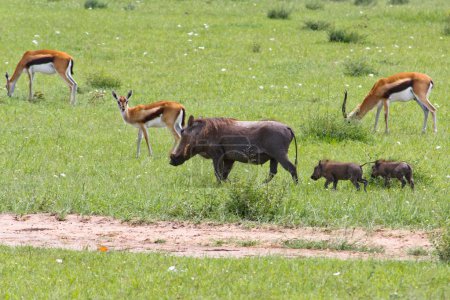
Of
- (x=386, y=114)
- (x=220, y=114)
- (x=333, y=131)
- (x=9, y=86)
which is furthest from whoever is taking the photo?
(x=9, y=86)

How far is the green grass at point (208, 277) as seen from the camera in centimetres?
820

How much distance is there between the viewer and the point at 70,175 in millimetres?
14133

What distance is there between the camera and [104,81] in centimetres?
2166

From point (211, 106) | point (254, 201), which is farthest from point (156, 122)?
point (254, 201)

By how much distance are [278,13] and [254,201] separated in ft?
61.3

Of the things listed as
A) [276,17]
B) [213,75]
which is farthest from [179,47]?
[276,17]

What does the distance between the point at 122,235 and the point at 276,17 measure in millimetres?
19708

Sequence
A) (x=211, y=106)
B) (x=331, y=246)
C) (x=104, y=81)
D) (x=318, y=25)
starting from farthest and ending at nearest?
(x=318, y=25) → (x=104, y=81) → (x=211, y=106) → (x=331, y=246)

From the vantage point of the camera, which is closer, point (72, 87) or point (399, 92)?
point (399, 92)

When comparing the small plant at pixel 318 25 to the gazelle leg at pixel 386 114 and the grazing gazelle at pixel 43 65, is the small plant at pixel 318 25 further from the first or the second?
the gazelle leg at pixel 386 114

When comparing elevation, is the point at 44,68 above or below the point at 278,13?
below

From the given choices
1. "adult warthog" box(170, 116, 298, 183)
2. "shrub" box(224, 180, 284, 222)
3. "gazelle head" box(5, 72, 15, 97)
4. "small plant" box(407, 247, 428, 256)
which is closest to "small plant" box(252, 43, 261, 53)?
"gazelle head" box(5, 72, 15, 97)

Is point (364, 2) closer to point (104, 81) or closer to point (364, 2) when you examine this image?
point (364, 2)

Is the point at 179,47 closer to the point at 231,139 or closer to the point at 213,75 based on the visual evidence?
the point at 213,75
